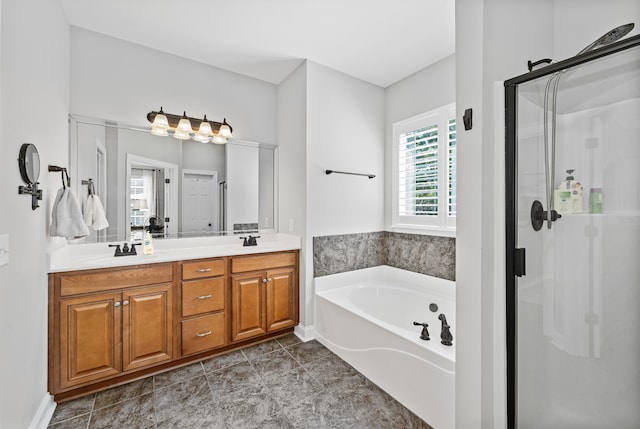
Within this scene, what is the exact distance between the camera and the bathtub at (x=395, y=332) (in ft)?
5.44

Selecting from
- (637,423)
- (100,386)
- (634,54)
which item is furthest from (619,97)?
(100,386)

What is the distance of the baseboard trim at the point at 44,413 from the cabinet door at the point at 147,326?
1.29 ft

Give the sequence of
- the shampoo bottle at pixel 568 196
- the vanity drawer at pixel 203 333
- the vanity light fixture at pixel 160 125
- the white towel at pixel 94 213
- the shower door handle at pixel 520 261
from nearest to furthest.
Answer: the shampoo bottle at pixel 568 196 → the shower door handle at pixel 520 261 → the white towel at pixel 94 213 → the vanity drawer at pixel 203 333 → the vanity light fixture at pixel 160 125

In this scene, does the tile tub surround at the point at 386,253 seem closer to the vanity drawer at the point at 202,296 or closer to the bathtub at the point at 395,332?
the bathtub at the point at 395,332

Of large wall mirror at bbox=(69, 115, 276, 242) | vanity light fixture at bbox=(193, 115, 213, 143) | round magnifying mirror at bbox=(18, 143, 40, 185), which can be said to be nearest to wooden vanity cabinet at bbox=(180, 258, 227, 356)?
large wall mirror at bbox=(69, 115, 276, 242)

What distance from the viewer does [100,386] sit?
1993 millimetres

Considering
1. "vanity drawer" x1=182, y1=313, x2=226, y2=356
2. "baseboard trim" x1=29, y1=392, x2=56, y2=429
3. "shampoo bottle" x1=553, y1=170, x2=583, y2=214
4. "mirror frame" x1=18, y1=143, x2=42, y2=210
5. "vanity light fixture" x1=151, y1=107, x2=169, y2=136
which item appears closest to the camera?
"shampoo bottle" x1=553, y1=170, x2=583, y2=214

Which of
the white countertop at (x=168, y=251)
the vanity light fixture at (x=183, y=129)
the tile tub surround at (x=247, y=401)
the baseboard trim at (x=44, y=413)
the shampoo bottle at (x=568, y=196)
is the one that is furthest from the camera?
the vanity light fixture at (x=183, y=129)

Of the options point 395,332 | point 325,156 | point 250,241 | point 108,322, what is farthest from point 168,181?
point 395,332

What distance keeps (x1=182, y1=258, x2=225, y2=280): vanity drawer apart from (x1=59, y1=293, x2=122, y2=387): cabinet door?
1.52 ft

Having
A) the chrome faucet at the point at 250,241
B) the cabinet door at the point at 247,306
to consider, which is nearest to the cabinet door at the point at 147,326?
the cabinet door at the point at 247,306

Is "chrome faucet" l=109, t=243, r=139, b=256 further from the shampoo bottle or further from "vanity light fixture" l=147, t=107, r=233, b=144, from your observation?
the shampoo bottle

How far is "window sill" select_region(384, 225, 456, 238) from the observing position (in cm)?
270

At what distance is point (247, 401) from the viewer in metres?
1.90
